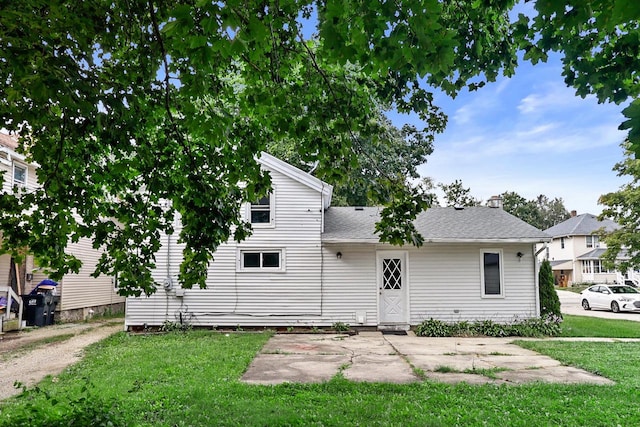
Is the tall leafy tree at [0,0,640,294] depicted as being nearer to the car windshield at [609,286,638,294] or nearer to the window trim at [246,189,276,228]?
the window trim at [246,189,276,228]

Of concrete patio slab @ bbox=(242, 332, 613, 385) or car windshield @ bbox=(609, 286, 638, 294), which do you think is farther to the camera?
car windshield @ bbox=(609, 286, 638, 294)

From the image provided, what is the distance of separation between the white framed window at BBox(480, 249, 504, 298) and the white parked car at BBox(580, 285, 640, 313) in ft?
34.2

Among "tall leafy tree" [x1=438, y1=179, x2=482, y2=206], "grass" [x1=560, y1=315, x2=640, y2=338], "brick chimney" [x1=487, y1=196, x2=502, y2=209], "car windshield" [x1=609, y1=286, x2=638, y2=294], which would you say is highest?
"tall leafy tree" [x1=438, y1=179, x2=482, y2=206]

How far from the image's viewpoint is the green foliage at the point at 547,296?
1286cm

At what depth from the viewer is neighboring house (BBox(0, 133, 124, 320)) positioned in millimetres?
12891

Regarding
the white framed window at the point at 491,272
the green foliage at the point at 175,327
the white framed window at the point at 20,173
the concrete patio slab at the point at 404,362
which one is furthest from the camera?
the white framed window at the point at 20,173

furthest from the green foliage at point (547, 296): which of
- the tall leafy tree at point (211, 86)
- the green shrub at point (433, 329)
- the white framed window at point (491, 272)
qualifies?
the tall leafy tree at point (211, 86)

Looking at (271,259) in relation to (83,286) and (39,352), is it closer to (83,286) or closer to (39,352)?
(39,352)

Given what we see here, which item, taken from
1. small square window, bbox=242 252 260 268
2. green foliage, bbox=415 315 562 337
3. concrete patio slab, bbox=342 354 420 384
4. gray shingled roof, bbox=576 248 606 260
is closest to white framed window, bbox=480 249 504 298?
green foliage, bbox=415 315 562 337

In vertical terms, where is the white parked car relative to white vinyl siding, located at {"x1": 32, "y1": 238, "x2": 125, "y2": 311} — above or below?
below

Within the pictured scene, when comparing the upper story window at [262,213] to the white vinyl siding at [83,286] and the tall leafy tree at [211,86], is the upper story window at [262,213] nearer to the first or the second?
the white vinyl siding at [83,286]

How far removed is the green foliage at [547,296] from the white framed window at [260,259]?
7744mm

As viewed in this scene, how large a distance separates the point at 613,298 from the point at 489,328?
36.7 ft

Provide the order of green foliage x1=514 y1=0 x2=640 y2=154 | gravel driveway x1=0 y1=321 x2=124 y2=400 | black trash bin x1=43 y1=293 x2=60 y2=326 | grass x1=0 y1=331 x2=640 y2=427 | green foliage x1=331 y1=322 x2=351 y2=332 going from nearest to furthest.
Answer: green foliage x1=514 y1=0 x2=640 y2=154 < grass x1=0 y1=331 x2=640 y2=427 < gravel driveway x1=0 y1=321 x2=124 y2=400 < green foliage x1=331 y1=322 x2=351 y2=332 < black trash bin x1=43 y1=293 x2=60 y2=326
